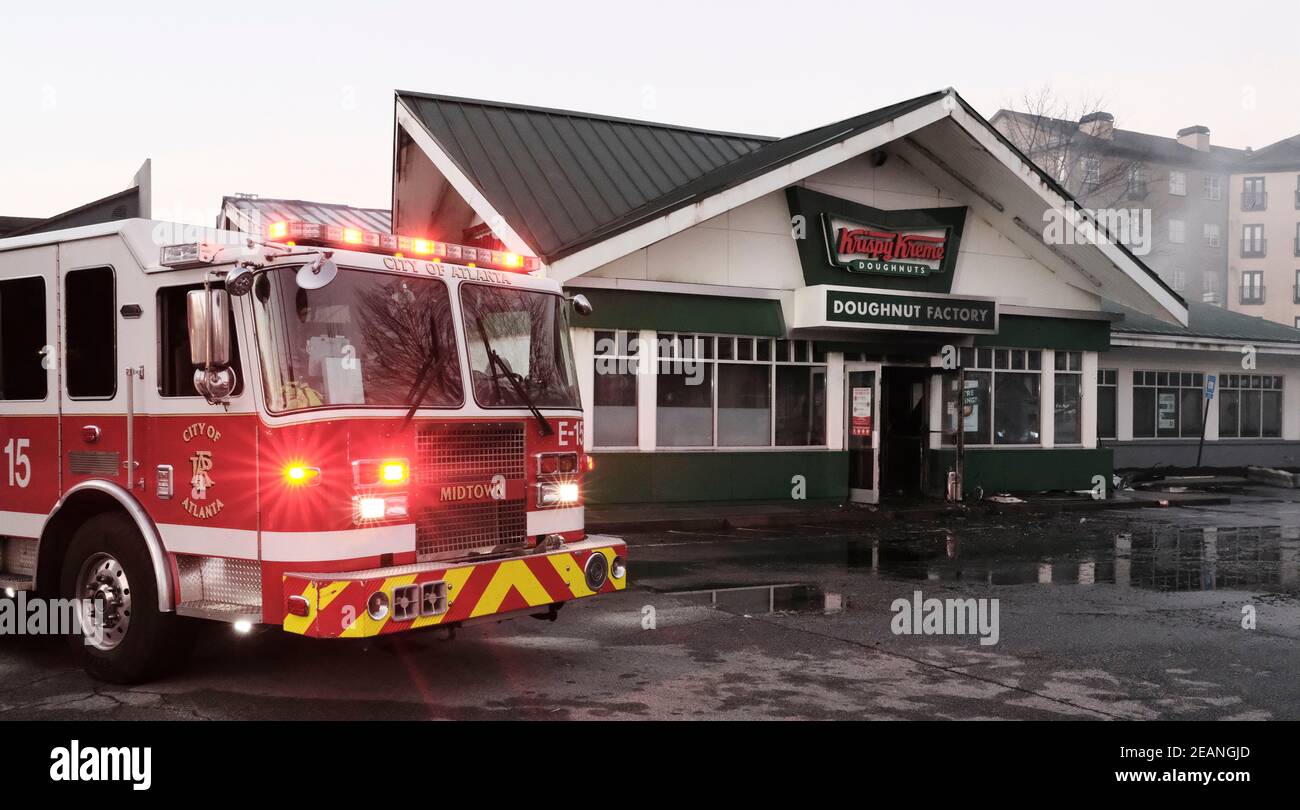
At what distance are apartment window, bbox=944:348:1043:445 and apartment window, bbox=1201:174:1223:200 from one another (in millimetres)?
67362

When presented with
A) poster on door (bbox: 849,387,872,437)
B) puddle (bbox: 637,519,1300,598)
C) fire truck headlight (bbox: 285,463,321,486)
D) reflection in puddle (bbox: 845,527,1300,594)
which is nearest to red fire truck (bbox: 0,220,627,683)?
fire truck headlight (bbox: 285,463,321,486)

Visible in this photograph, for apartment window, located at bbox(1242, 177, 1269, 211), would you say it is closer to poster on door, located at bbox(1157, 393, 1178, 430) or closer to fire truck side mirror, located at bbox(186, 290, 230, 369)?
poster on door, located at bbox(1157, 393, 1178, 430)

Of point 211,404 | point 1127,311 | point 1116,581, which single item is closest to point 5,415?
point 211,404

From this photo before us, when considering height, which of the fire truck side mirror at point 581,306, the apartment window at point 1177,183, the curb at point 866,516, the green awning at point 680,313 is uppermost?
the apartment window at point 1177,183

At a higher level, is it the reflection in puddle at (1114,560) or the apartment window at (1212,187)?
the apartment window at (1212,187)

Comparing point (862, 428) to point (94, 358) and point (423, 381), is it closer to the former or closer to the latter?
point (423, 381)

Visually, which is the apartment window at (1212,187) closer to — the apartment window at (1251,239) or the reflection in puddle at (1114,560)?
the apartment window at (1251,239)

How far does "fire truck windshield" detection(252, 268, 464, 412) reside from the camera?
20.9 feet

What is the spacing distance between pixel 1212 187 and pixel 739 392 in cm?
7430

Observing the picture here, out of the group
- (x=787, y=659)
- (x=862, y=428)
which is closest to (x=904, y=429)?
(x=862, y=428)

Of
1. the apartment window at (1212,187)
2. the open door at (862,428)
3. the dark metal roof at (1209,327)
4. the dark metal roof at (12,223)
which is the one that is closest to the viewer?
the dark metal roof at (12,223)

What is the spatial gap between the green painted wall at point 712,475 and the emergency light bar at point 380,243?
9643mm

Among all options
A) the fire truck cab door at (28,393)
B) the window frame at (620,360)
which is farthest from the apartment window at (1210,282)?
the fire truck cab door at (28,393)

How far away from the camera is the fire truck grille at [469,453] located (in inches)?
267
